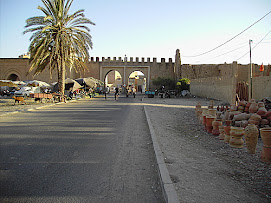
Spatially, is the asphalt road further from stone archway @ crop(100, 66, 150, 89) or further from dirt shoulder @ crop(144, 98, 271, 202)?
stone archway @ crop(100, 66, 150, 89)

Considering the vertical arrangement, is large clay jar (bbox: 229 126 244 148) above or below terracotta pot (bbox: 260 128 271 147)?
below

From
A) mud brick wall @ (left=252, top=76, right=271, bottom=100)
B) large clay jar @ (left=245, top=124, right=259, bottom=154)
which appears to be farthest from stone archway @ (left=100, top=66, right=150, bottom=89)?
large clay jar @ (left=245, top=124, right=259, bottom=154)

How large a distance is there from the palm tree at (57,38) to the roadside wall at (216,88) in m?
11.5

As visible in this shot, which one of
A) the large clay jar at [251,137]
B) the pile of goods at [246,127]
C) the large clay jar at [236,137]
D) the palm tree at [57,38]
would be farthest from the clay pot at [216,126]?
the palm tree at [57,38]

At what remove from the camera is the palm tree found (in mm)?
19078

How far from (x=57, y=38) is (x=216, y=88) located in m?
14.2

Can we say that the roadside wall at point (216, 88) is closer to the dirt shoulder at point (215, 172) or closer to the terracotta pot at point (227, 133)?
the terracotta pot at point (227, 133)

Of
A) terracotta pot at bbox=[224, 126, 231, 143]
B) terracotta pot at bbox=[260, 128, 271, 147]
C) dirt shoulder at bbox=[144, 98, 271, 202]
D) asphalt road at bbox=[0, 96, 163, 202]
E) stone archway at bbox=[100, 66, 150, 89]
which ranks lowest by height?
dirt shoulder at bbox=[144, 98, 271, 202]

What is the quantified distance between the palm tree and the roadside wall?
1150 cm

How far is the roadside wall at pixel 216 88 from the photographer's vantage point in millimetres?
17781

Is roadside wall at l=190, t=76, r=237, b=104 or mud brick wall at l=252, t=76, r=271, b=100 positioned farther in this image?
roadside wall at l=190, t=76, r=237, b=104

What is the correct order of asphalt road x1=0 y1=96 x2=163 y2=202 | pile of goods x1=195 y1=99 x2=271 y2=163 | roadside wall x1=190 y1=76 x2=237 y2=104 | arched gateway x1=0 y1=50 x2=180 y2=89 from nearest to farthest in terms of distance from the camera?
asphalt road x1=0 y1=96 x2=163 y2=202 < pile of goods x1=195 y1=99 x2=271 y2=163 < roadside wall x1=190 y1=76 x2=237 y2=104 < arched gateway x1=0 y1=50 x2=180 y2=89

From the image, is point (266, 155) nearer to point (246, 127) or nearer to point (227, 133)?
point (246, 127)

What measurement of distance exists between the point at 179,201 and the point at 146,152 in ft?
8.14
